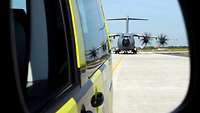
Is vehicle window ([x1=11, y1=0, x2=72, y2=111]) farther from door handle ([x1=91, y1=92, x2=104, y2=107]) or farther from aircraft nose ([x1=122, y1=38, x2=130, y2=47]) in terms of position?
aircraft nose ([x1=122, y1=38, x2=130, y2=47])

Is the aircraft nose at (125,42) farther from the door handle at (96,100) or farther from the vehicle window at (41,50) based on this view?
the vehicle window at (41,50)

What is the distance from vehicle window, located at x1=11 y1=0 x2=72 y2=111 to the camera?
2.23 meters

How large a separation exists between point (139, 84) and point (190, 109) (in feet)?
44.8

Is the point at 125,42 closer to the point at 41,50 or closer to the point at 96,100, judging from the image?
the point at 96,100

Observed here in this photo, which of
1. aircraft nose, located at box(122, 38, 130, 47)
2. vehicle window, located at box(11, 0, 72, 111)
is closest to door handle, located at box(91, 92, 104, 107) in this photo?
vehicle window, located at box(11, 0, 72, 111)

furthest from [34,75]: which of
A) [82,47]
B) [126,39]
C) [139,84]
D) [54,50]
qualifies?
[126,39]

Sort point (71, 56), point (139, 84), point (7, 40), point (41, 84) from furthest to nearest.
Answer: point (139, 84), point (71, 56), point (41, 84), point (7, 40)

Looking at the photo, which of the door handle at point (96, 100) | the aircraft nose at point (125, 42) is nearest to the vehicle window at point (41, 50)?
the door handle at point (96, 100)

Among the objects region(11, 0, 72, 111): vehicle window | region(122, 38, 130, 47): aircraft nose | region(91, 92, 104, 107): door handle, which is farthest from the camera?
region(122, 38, 130, 47): aircraft nose

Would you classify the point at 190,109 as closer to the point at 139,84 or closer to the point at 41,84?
the point at 41,84

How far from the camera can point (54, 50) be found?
2730mm

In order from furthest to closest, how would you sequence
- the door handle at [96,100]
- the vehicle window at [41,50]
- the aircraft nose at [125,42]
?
the aircraft nose at [125,42] < the door handle at [96,100] < the vehicle window at [41,50]

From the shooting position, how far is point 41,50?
103 inches

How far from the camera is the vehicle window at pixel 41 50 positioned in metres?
2.23
